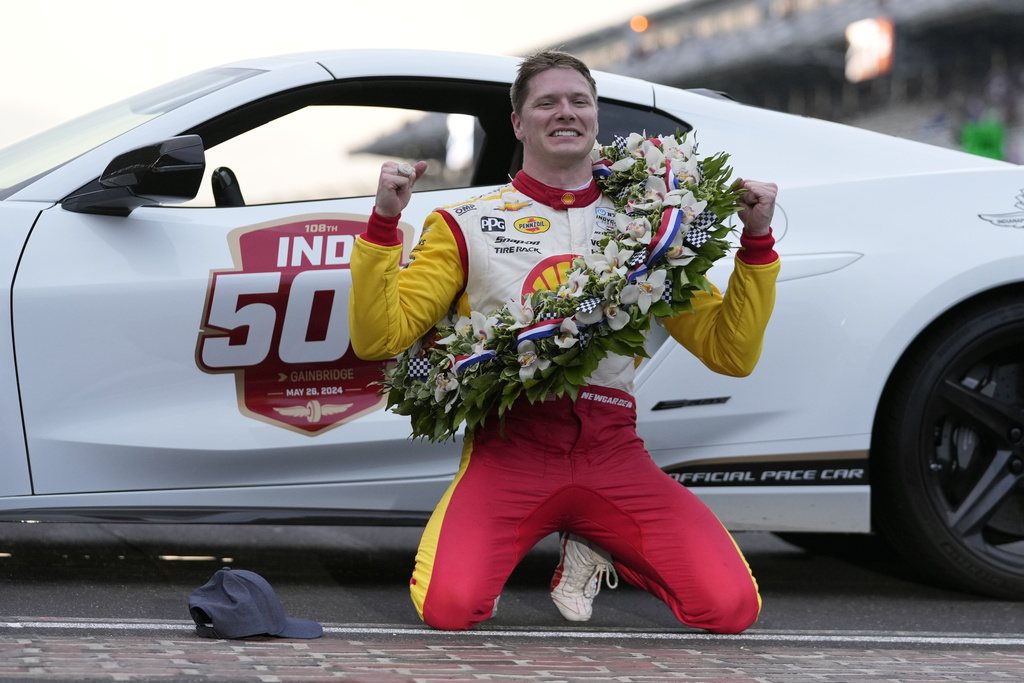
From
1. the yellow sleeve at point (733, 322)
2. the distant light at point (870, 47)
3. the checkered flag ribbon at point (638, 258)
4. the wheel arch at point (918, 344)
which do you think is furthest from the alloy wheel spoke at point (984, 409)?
the distant light at point (870, 47)

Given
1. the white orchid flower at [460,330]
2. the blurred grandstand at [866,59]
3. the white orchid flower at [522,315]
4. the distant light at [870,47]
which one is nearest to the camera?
the white orchid flower at [522,315]

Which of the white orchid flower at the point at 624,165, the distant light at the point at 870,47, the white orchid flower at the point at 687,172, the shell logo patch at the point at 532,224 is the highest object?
the distant light at the point at 870,47

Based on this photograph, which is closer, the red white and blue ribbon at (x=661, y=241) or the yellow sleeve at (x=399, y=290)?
the yellow sleeve at (x=399, y=290)

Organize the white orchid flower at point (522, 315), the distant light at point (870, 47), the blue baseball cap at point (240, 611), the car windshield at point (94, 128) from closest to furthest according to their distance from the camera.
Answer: the blue baseball cap at point (240, 611), the white orchid flower at point (522, 315), the car windshield at point (94, 128), the distant light at point (870, 47)

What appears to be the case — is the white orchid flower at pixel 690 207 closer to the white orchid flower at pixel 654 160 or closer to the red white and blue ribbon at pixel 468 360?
the white orchid flower at pixel 654 160

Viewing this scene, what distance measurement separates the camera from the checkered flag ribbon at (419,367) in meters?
2.97

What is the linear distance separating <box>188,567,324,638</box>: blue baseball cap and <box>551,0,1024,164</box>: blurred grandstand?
3351 cm

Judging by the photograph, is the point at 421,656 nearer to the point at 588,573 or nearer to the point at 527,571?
the point at 588,573

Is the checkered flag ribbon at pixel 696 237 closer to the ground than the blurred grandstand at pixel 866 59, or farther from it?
closer to the ground

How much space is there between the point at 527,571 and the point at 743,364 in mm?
1291

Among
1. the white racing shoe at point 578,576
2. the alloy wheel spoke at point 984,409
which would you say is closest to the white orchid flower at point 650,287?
the white racing shoe at point 578,576

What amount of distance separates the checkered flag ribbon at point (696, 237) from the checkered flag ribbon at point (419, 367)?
2.38 ft

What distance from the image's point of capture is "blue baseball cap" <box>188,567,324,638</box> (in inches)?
102

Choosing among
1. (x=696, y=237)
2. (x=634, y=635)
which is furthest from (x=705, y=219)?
(x=634, y=635)
